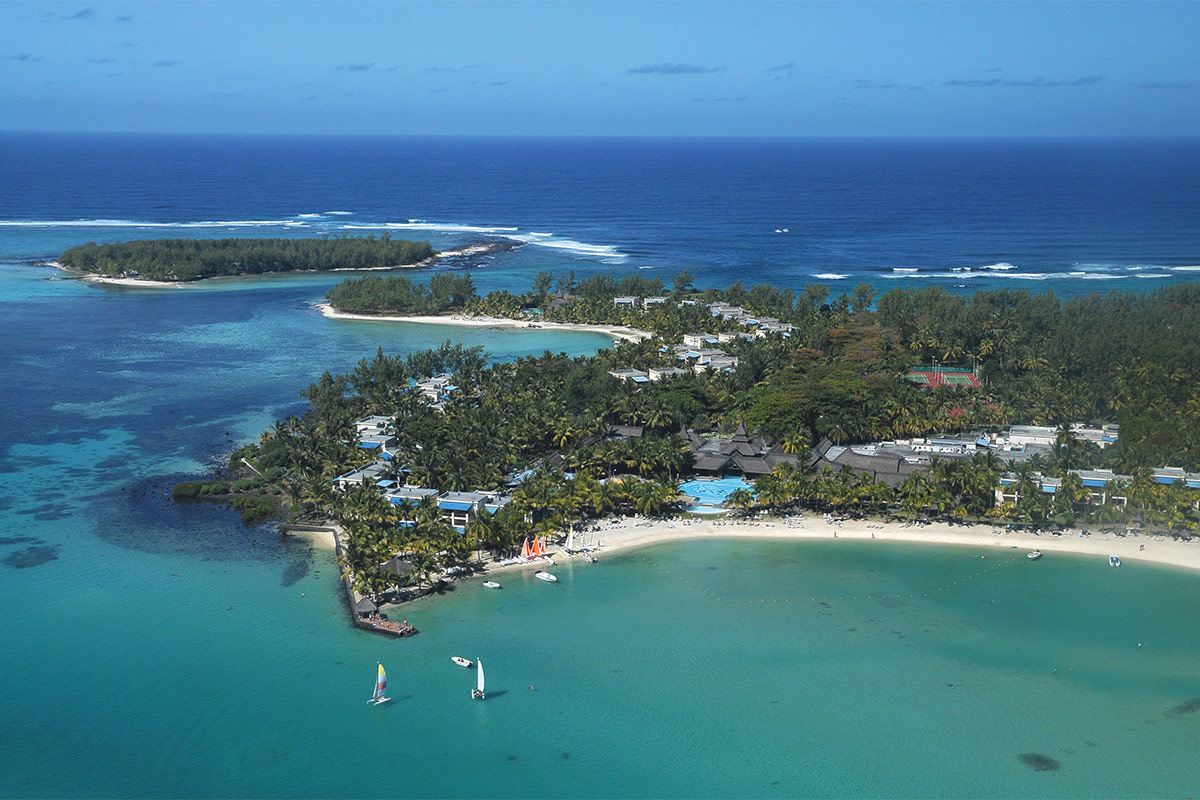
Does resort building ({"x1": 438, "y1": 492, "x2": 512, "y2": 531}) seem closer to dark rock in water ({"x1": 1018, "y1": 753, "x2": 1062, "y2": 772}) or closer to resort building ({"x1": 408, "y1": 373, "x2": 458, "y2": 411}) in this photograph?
resort building ({"x1": 408, "y1": 373, "x2": 458, "y2": 411})

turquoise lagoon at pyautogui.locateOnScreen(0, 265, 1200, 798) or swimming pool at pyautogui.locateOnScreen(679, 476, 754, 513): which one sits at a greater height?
swimming pool at pyautogui.locateOnScreen(679, 476, 754, 513)

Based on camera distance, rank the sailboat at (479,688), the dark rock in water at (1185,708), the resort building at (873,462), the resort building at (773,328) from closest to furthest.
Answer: the dark rock in water at (1185,708)
the sailboat at (479,688)
the resort building at (873,462)
the resort building at (773,328)

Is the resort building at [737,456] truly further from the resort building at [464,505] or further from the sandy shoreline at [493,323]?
the sandy shoreline at [493,323]

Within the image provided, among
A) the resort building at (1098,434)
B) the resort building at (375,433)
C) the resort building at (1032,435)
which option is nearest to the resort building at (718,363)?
the resort building at (1032,435)

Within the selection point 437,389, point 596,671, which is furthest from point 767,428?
point 596,671

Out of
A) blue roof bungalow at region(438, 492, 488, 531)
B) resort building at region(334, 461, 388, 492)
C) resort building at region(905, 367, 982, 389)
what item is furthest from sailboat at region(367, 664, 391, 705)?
resort building at region(905, 367, 982, 389)

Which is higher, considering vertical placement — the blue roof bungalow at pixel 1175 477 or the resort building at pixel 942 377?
the resort building at pixel 942 377
